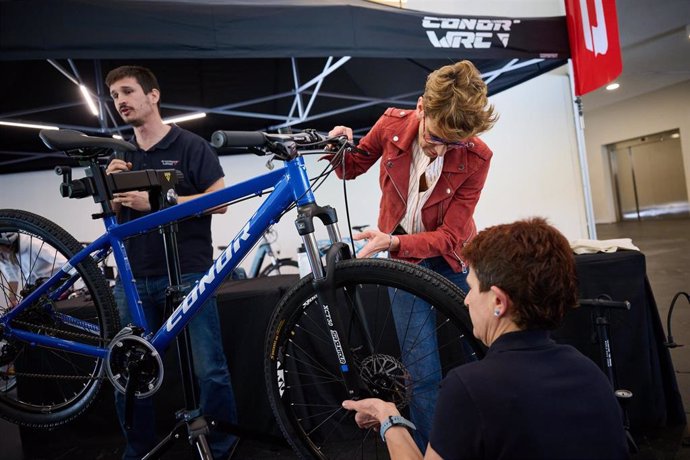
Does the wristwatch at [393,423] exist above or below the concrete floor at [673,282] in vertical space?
above

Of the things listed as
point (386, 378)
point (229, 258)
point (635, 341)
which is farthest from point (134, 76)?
point (635, 341)

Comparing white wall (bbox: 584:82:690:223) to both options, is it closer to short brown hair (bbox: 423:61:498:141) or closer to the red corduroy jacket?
the red corduroy jacket

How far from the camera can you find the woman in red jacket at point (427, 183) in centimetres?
127

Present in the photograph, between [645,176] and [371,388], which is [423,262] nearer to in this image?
[371,388]

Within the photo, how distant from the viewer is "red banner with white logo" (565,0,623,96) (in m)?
2.96

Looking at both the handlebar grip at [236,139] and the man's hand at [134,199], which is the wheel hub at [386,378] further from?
the man's hand at [134,199]

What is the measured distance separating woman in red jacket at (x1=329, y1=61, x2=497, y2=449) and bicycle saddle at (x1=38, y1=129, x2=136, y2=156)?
0.70 meters

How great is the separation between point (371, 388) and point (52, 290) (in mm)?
1195

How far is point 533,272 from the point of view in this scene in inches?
29.3

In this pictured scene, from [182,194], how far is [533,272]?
4.70 ft

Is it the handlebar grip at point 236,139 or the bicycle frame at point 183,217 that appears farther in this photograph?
the bicycle frame at point 183,217

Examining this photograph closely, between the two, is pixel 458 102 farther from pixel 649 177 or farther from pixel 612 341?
pixel 649 177

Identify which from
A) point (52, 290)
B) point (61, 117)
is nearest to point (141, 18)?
point (52, 290)

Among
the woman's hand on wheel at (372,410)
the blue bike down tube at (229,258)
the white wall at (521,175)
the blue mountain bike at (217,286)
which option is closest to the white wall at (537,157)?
the white wall at (521,175)
